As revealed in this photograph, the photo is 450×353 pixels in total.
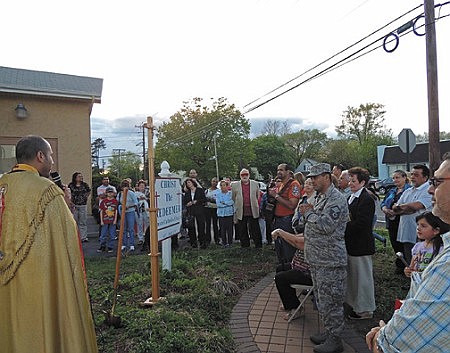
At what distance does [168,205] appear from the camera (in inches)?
210

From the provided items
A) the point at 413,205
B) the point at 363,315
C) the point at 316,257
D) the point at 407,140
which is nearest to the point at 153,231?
the point at 316,257

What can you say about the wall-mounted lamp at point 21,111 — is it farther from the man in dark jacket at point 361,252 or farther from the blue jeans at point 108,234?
the man in dark jacket at point 361,252

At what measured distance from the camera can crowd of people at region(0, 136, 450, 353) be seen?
1372mm

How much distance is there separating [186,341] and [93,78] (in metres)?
12.5

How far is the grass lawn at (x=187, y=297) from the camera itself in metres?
3.52

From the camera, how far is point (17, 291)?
245 centimetres

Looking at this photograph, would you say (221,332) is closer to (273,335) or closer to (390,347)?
(273,335)

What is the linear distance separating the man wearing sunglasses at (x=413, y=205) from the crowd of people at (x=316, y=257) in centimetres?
2

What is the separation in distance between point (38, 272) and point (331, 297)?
2654 mm

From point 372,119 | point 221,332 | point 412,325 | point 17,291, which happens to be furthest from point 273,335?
point 372,119

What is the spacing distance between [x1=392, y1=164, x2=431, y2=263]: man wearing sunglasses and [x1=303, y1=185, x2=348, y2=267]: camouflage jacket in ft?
6.82

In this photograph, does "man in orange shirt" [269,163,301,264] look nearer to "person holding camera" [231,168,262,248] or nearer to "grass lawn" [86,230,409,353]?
"grass lawn" [86,230,409,353]

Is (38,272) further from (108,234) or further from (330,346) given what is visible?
(108,234)

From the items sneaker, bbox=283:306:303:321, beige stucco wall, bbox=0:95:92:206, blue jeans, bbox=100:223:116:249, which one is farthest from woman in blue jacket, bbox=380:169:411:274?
beige stucco wall, bbox=0:95:92:206
